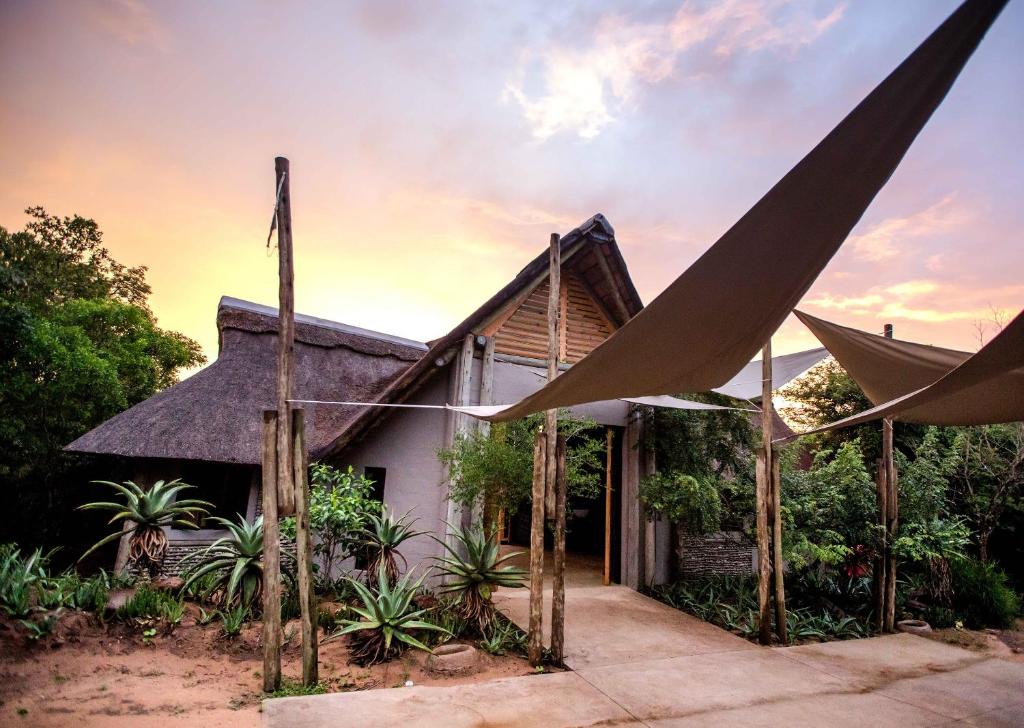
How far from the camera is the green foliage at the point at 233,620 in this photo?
4.16m

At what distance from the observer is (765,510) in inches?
186

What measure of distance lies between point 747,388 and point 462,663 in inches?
166

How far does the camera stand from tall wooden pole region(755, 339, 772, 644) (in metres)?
4.64

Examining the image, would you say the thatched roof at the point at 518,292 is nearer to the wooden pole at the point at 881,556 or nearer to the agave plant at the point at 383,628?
the agave plant at the point at 383,628

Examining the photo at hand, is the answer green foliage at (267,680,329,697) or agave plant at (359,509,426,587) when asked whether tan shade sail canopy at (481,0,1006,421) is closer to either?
green foliage at (267,680,329,697)

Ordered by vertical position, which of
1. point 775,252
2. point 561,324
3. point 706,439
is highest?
point 561,324

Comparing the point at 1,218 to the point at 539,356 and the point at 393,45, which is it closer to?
the point at 393,45

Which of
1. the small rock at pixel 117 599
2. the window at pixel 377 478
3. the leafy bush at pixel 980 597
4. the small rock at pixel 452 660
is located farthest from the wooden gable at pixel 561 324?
the leafy bush at pixel 980 597

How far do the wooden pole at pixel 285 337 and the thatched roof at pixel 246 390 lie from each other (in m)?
2.96

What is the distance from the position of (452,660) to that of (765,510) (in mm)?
2895

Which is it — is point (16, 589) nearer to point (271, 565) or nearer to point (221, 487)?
point (271, 565)

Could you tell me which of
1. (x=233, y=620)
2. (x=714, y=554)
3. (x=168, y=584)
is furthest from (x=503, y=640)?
(x=714, y=554)

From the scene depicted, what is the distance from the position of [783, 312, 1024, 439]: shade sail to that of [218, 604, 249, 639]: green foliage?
15.6 ft

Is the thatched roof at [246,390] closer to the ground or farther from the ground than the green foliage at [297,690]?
farther from the ground
